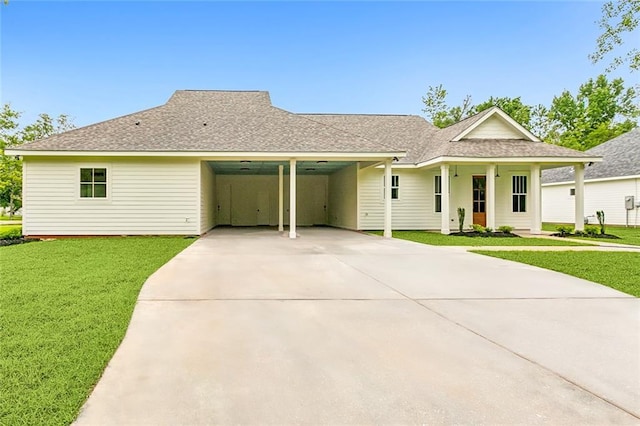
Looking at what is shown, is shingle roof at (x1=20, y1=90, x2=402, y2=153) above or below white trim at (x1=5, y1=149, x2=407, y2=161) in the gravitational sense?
above

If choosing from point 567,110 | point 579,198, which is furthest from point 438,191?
point 567,110

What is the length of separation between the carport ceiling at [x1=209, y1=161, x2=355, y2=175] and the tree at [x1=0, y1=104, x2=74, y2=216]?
12283 mm

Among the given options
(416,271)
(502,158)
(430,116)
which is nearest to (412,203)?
(502,158)

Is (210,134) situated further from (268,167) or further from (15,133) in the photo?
(15,133)

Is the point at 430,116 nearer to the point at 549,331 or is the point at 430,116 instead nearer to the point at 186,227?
the point at 186,227

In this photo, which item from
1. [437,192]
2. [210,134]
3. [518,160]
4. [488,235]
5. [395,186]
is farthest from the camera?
[437,192]

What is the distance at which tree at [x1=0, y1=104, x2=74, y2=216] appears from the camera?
2537 cm

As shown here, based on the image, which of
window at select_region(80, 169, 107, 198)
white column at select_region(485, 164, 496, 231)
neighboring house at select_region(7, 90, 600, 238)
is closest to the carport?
neighboring house at select_region(7, 90, 600, 238)

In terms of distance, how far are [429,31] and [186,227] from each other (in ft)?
52.8

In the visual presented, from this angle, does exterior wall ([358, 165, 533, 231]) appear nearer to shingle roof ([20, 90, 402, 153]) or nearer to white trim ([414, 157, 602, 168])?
white trim ([414, 157, 602, 168])

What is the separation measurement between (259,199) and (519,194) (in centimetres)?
1344

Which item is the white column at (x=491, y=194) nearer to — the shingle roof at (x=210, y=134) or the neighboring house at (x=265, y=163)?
the neighboring house at (x=265, y=163)

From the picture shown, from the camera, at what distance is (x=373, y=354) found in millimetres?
3188

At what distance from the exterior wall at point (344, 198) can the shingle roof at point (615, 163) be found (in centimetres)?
1485
